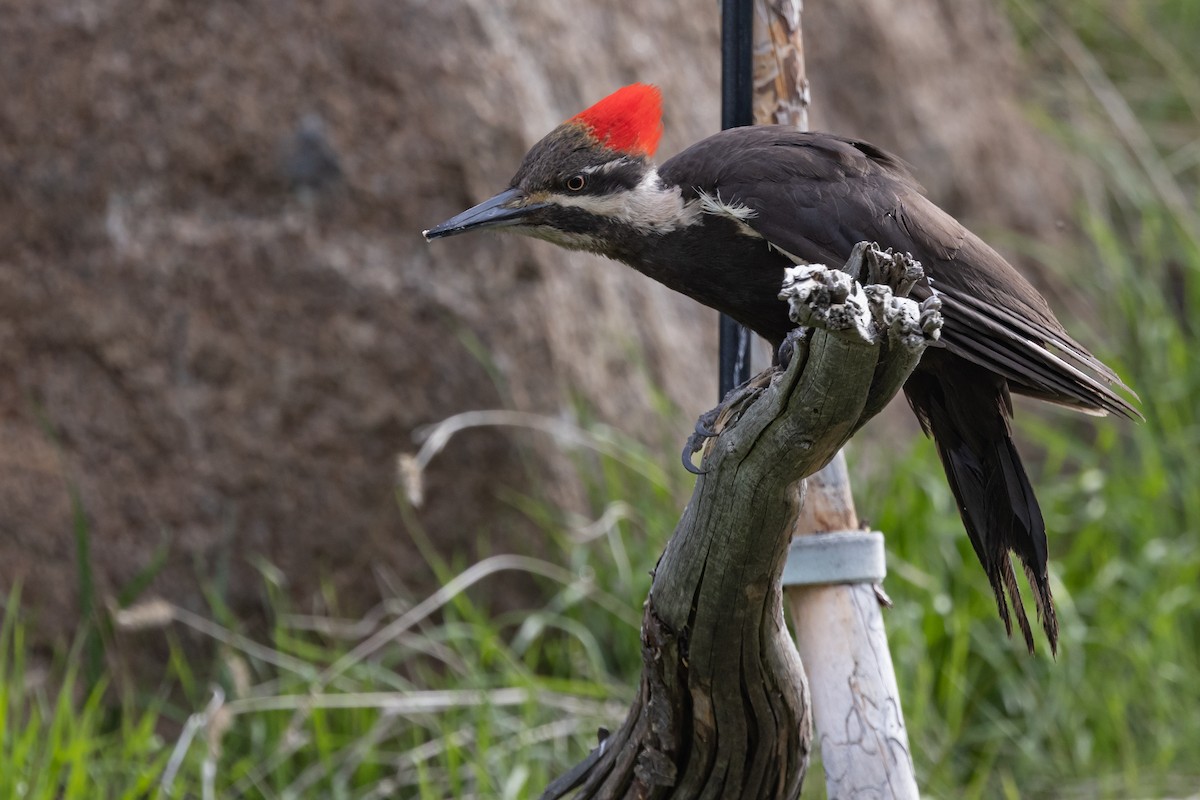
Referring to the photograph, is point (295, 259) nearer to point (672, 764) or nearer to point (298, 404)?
point (298, 404)

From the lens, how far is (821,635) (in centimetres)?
266

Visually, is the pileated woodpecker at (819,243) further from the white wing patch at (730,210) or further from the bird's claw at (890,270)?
the bird's claw at (890,270)

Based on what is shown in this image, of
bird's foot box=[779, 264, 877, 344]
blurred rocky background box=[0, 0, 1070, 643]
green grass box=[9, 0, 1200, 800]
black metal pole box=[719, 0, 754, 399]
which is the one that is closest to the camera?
bird's foot box=[779, 264, 877, 344]

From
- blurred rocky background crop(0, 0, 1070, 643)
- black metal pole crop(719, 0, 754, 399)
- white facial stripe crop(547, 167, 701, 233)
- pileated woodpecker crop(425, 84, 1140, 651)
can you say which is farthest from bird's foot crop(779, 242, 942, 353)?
blurred rocky background crop(0, 0, 1070, 643)

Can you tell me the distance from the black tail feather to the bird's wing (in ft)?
0.30

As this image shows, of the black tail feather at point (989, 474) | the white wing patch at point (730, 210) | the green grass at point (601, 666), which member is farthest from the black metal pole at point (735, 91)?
the green grass at point (601, 666)

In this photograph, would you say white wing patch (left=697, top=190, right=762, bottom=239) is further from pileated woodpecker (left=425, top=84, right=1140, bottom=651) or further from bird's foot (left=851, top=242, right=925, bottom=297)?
bird's foot (left=851, top=242, right=925, bottom=297)

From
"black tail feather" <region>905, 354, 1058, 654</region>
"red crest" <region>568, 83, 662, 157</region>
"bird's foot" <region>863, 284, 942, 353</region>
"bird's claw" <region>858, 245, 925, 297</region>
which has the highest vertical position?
"red crest" <region>568, 83, 662, 157</region>

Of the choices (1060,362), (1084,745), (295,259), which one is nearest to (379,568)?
(295,259)

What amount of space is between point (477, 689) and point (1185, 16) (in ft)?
16.1

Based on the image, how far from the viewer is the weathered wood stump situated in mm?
1850

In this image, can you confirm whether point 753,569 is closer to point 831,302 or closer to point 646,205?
point 831,302

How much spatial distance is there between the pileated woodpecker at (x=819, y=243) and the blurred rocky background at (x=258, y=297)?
1.61 meters

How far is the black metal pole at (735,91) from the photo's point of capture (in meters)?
2.60
